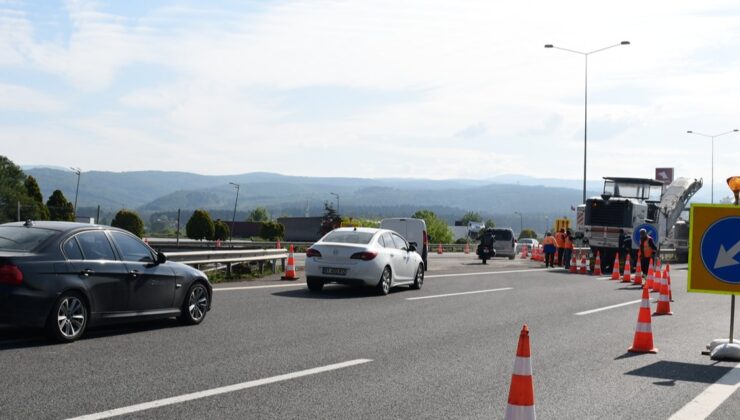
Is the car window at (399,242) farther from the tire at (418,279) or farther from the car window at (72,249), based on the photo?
the car window at (72,249)

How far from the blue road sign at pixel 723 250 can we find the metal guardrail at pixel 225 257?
11.8m

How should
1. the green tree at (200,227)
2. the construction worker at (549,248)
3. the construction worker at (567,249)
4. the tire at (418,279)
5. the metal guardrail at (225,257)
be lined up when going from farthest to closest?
→ the green tree at (200,227)
the construction worker at (549,248)
the construction worker at (567,249)
the tire at (418,279)
the metal guardrail at (225,257)

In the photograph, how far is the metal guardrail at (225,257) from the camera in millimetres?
21141

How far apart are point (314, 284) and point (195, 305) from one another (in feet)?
22.7

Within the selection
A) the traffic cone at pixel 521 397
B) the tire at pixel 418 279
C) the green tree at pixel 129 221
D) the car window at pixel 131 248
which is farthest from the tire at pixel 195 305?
the green tree at pixel 129 221

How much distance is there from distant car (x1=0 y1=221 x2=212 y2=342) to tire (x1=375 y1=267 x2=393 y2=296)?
7.04 meters

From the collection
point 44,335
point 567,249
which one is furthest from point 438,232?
point 44,335

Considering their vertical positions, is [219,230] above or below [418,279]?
above

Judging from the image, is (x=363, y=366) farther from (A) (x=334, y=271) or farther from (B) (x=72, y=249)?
(A) (x=334, y=271)

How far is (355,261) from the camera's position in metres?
19.3

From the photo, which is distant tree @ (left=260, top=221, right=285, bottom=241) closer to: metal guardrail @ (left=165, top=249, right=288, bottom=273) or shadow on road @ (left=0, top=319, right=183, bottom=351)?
metal guardrail @ (left=165, top=249, right=288, bottom=273)

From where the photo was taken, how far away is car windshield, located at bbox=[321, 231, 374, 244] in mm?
19922

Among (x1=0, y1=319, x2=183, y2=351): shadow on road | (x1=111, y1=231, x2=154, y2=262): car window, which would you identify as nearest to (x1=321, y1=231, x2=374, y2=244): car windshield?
(x1=0, y1=319, x2=183, y2=351): shadow on road

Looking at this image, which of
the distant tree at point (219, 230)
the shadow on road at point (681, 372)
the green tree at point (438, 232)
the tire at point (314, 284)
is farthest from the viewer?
the green tree at point (438, 232)
